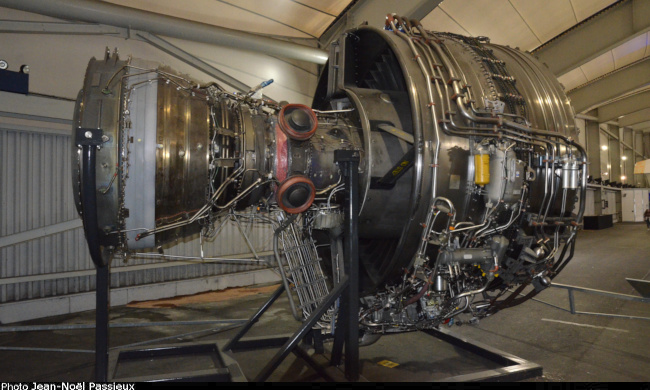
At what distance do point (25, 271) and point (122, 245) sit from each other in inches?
178

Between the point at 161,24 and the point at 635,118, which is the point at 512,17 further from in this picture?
the point at 635,118

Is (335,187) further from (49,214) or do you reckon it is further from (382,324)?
(49,214)

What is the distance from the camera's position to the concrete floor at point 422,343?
3.53 metres

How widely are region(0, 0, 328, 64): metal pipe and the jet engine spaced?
13.2 feet

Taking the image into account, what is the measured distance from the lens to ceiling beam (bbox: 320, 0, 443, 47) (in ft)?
21.0

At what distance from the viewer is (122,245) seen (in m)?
2.61

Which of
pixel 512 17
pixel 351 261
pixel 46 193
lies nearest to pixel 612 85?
pixel 512 17

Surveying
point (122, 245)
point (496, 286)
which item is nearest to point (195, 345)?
point (122, 245)

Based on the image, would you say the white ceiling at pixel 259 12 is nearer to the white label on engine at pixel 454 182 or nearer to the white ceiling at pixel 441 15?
the white ceiling at pixel 441 15

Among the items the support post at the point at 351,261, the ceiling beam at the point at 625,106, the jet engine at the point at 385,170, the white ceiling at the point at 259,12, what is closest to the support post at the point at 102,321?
the jet engine at the point at 385,170

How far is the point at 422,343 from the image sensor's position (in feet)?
14.0

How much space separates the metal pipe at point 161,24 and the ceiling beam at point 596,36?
19.3 feet

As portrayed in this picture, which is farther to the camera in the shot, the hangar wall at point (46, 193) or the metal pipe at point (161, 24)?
the hangar wall at point (46, 193)

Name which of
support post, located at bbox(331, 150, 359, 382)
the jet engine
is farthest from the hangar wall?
support post, located at bbox(331, 150, 359, 382)
